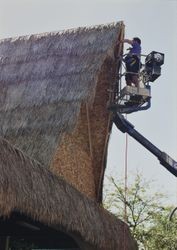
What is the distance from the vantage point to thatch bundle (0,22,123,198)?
755cm

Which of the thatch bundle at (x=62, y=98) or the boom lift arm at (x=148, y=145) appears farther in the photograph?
the boom lift arm at (x=148, y=145)

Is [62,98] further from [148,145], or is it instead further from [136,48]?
[148,145]

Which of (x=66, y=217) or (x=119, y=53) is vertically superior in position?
(x=119, y=53)

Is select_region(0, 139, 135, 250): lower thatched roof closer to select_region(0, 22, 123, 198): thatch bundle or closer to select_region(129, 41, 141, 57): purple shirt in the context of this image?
select_region(0, 22, 123, 198): thatch bundle

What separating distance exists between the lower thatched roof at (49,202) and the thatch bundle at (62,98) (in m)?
0.61

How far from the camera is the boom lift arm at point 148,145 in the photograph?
29.9 ft

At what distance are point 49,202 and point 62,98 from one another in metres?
2.20

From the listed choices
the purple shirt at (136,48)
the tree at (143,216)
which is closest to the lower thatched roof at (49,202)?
the purple shirt at (136,48)

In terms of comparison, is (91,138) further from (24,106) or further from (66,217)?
(66,217)

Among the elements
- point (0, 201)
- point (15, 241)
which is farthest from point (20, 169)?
point (15, 241)

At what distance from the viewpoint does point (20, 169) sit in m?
5.88

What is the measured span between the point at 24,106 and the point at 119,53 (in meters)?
2.17

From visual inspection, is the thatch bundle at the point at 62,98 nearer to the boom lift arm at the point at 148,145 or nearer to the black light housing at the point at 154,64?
the boom lift arm at the point at 148,145

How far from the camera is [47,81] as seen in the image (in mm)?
8609
